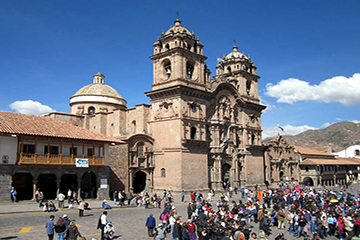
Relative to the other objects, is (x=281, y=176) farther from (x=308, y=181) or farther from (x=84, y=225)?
(x=84, y=225)

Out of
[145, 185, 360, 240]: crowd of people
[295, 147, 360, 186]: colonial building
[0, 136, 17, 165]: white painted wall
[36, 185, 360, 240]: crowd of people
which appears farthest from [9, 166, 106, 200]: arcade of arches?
[295, 147, 360, 186]: colonial building

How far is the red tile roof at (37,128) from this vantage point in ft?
82.1

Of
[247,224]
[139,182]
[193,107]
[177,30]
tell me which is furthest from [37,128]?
[177,30]

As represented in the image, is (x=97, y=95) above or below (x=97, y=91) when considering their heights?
below

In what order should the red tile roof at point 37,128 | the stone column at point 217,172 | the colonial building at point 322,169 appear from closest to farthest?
the red tile roof at point 37,128 → the stone column at point 217,172 → the colonial building at point 322,169

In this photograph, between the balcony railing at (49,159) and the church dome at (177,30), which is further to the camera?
the church dome at (177,30)

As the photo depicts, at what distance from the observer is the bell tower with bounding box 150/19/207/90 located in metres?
37.0

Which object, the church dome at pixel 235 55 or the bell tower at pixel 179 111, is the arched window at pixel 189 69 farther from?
the church dome at pixel 235 55

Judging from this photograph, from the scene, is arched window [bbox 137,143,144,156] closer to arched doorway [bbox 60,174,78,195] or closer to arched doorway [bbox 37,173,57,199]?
arched doorway [bbox 60,174,78,195]

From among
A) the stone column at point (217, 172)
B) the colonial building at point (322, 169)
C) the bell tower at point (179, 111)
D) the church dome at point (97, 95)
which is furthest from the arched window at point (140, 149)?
the colonial building at point (322, 169)

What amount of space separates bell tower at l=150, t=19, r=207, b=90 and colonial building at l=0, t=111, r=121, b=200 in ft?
35.4

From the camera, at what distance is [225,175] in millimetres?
42000

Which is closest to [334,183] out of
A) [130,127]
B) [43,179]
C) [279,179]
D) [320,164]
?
[320,164]

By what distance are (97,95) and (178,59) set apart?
18.5m
